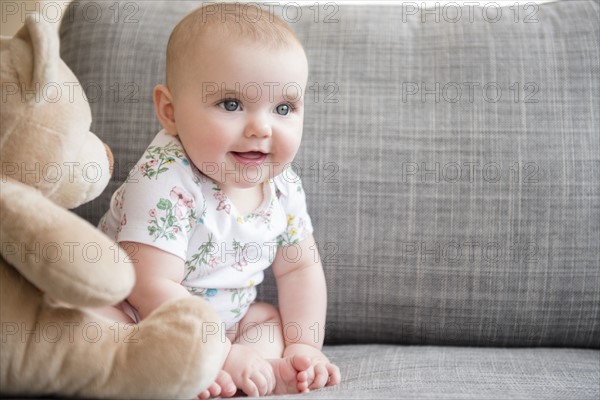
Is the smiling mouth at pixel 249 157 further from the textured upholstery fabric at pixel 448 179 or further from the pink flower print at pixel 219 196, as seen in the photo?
the textured upholstery fabric at pixel 448 179

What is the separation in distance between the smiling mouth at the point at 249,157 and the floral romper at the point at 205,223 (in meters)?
0.08

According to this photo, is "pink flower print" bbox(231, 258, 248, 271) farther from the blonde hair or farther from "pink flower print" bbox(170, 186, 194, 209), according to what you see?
the blonde hair

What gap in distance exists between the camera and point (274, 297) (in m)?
1.32

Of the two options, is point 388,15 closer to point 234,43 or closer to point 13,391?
point 234,43

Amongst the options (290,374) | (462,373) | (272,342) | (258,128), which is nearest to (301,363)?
(290,374)

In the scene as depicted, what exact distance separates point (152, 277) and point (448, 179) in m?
0.54

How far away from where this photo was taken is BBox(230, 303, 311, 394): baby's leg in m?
1.09

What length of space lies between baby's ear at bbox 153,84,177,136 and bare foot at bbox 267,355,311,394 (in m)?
0.40

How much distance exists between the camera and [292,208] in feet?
4.17

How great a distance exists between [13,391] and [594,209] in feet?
3.16

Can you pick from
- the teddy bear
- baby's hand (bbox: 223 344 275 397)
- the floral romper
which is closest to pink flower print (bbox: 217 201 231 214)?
the floral romper

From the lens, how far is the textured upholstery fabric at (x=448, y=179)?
1.28 metres

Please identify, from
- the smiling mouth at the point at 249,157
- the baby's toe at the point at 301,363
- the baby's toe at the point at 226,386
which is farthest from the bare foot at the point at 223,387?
the smiling mouth at the point at 249,157

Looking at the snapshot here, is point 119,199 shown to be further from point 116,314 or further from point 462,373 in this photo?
point 462,373
